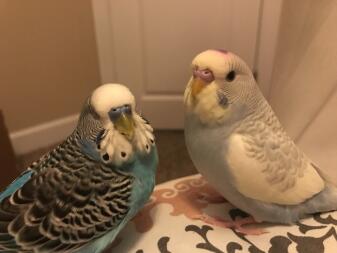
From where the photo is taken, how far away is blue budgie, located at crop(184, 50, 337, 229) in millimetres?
677

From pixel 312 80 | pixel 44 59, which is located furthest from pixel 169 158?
pixel 312 80

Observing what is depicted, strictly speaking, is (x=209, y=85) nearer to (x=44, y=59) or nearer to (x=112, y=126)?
(x=112, y=126)

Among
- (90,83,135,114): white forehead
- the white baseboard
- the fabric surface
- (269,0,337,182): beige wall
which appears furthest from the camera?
the white baseboard

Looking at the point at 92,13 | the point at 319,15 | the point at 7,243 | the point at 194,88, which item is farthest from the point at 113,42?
the point at 7,243

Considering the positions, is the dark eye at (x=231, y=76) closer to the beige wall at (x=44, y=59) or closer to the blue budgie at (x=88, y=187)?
the blue budgie at (x=88, y=187)

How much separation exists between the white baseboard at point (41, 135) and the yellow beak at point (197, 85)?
3.86 ft

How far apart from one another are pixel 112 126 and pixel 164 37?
3.56ft

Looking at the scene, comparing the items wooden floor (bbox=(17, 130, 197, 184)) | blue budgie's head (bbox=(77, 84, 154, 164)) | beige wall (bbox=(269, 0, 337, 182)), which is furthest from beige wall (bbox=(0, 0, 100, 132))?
blue budgie's head (bbox=(77, 84, 154, 164))

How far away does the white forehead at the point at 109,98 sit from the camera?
24.1 inches

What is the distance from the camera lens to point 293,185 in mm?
729

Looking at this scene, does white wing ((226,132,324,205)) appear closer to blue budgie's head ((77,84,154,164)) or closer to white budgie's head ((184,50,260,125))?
white budgie's head ((184,50,260,125))

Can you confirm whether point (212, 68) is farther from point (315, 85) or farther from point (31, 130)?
point (31, 130)

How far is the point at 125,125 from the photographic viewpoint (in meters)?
0.62

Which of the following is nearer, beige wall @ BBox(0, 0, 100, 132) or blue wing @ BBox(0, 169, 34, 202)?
blue wing @ BBox(0, 169, 34, 202)
